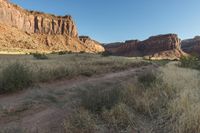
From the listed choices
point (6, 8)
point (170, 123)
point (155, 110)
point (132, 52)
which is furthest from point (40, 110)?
point (132, 52)

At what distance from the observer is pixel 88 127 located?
4238 millimetres

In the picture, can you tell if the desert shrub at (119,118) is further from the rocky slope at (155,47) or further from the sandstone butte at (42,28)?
the rocky slope at (155,47)

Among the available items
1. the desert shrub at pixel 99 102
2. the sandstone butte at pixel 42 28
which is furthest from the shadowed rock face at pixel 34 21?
the desert shrub at pixel 99 102

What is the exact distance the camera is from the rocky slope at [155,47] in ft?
418

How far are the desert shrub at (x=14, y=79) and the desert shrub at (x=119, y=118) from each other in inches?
185

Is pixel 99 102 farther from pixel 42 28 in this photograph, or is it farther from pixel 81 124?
pixel 42 28

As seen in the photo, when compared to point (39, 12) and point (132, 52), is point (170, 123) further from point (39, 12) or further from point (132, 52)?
point (39, 12)

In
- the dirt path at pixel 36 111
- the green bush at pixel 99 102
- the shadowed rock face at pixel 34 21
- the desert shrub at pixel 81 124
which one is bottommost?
the dirt path at pixel 36 111

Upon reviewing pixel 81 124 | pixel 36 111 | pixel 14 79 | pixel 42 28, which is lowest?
pixel 36 111

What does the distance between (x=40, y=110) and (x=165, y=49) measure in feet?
433

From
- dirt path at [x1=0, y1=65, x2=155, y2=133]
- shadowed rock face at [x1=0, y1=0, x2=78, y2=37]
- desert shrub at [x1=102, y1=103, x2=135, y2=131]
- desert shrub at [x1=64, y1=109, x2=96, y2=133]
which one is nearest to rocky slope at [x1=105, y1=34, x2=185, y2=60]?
shadowed rock face at [x1=0, y1=0, x2=78, y2=37]

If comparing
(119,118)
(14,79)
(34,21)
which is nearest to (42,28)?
(34,21)

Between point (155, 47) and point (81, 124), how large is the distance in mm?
135593

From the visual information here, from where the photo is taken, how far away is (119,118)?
4.56 meters
